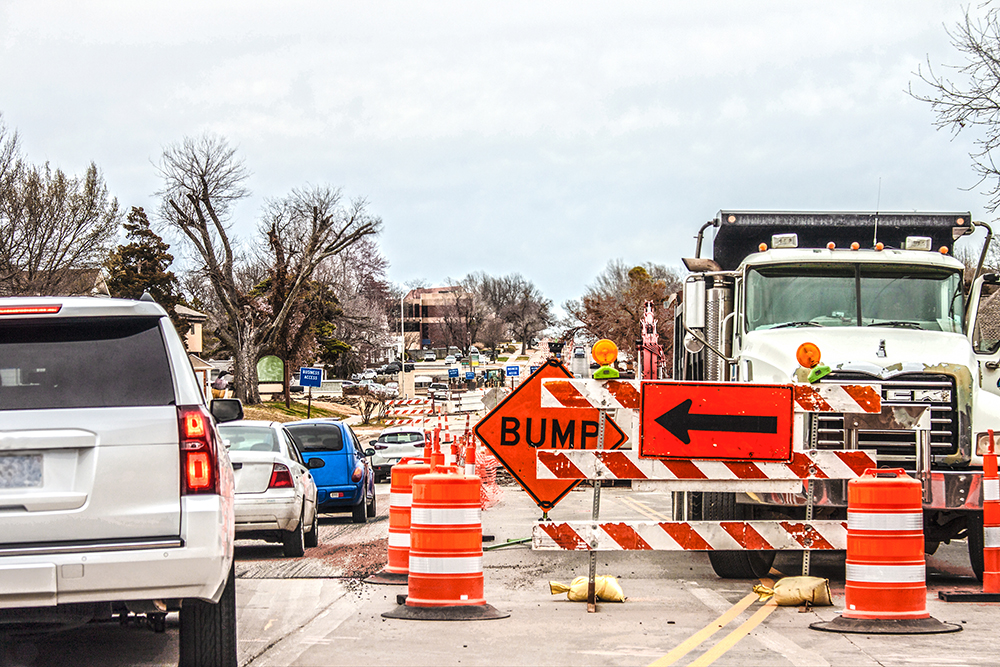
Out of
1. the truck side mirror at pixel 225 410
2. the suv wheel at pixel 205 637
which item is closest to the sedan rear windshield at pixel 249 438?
the truck side mirror at pixel 225 410

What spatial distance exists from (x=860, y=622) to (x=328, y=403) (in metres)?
71.3

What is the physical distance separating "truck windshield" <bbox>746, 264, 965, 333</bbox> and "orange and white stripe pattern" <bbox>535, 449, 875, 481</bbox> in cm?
306

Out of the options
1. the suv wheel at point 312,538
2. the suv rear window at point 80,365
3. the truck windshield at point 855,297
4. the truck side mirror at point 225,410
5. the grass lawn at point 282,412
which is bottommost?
the grass lawn at point 282,412

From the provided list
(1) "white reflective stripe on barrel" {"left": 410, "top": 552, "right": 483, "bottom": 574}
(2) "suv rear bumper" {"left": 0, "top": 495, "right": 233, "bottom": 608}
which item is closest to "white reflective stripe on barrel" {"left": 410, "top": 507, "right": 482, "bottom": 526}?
(1) "white reflective stripe on barrel" {"left": 410, "top": 552, "right": 483, "bottom": 574}

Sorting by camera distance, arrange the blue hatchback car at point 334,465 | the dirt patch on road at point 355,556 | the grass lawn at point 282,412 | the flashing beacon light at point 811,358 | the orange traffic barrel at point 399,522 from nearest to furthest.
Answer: the flashing beacon light at point 811,358 < the orange traffic barrel at point 399,522 < the dirt patch on road at point 355,556 < the blue hatchback car at point 334,465 < the grass lawn at point 282,412

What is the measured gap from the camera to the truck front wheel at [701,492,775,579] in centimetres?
1086

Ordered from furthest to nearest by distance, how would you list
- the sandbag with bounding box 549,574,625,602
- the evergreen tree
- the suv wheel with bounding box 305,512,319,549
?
the evergreen tree, the suv wheel with bounding box 305,512,319,549, the sandbag with bounding box 549,574,625,602

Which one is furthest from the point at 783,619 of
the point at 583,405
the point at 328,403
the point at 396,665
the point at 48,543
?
the point at 328,403

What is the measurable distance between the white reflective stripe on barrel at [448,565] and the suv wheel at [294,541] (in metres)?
4.62

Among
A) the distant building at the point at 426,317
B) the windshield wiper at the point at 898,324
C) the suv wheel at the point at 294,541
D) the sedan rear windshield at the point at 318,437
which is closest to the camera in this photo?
the windshield wiper at the point at 898,324

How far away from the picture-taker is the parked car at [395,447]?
101ft

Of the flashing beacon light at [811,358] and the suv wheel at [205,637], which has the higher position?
the flashing beacon light at [811,358]

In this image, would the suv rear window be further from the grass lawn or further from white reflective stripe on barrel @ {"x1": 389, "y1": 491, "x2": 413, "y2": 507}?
the grass lawn

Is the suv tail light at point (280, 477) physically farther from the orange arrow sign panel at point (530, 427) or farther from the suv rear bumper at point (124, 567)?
the suv rear bumper at point (124, 567)
